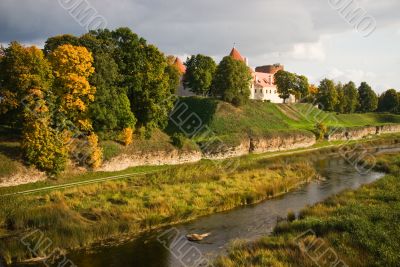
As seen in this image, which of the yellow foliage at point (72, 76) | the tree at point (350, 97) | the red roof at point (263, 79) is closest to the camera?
the yellow foliage at point (72, 76)

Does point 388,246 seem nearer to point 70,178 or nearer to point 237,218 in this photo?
point 237,218

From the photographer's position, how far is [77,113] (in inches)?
1576

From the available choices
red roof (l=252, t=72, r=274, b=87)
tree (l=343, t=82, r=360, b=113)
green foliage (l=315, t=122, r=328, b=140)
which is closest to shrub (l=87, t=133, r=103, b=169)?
green foliage (l=315, t=122, r=328, b=140)

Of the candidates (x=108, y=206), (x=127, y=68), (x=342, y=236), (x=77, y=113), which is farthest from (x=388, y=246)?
(x=127, y=68)

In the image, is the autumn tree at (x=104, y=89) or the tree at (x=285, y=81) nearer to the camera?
the autumn tree at (x=104, y=89)

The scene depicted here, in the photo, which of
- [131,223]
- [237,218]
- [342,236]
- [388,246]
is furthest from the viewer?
[237,218]

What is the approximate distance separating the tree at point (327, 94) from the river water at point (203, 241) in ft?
244

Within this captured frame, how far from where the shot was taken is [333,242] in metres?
20.0

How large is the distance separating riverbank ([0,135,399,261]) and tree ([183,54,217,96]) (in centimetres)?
3638

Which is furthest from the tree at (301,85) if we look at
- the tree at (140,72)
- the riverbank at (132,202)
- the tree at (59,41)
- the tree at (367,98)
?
the tree at (59,41)

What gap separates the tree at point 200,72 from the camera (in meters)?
77.4

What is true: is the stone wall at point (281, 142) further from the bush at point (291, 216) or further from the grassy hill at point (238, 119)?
the bush at point (291, 216)

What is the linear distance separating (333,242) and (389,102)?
5203 inches

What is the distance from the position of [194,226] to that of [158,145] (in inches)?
874
